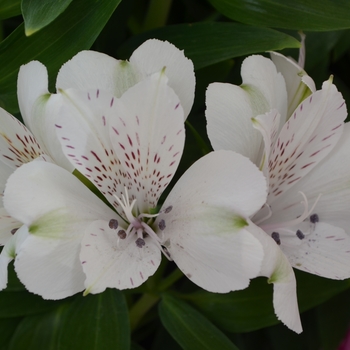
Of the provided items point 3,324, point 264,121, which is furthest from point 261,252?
point 3,324

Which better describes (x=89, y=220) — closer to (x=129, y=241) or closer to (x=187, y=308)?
(x=129, y=241)

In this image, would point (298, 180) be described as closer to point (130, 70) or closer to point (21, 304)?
point (130, 70)

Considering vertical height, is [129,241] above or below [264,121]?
below

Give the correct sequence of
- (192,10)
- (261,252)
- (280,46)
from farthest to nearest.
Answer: (192,10)
(280,46)
(261,252)

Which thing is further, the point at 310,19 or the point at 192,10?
the point at 192,10

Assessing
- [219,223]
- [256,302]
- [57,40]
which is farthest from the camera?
[256,302]

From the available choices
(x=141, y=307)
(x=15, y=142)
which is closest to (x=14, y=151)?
(x=15, y=142)

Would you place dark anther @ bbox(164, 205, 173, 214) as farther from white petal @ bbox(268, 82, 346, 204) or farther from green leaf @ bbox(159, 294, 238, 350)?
green leaf @ bbox(159, 294, 238, 350)
